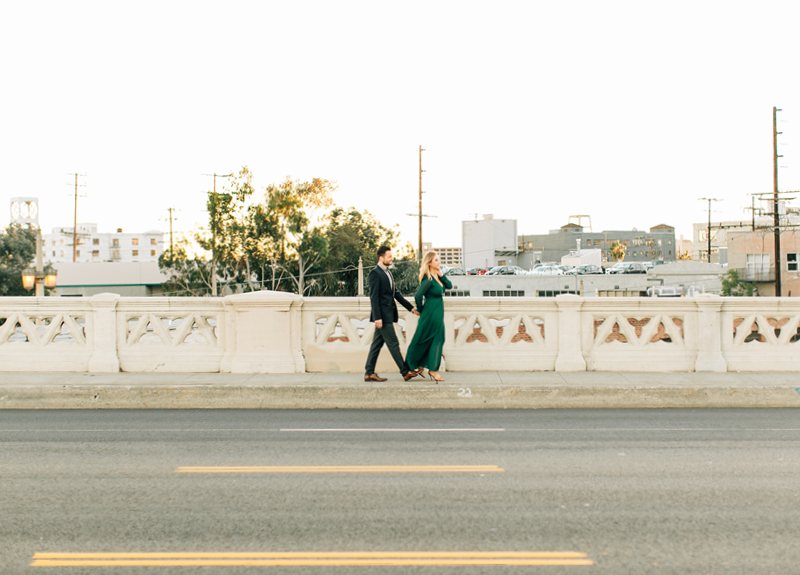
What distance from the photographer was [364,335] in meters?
10.7

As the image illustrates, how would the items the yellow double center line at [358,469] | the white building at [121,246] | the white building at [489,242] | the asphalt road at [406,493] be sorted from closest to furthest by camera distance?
1. the asphalt road at [406,493]
2. the yellow double center line at [358,469]
3. the white building at [489,242]
4. the white building at [121,246]

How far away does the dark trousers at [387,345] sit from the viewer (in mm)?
9984

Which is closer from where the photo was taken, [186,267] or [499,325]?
[499,325]

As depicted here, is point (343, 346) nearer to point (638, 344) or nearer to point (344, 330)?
point (344, 330)

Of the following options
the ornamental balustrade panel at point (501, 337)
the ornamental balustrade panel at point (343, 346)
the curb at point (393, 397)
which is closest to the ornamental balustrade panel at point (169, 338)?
the curb at point (393, 397)

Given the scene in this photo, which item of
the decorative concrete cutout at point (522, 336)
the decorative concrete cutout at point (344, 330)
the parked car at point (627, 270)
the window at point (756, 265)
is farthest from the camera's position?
the parked car at point (627, 270)

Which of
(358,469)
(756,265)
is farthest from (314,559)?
(756,265)

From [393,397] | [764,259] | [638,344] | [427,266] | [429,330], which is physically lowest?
[393,397]

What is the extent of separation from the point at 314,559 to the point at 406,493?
1460 millimetres

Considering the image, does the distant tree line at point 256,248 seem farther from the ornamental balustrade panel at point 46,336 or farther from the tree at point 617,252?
the tree at point 617,252

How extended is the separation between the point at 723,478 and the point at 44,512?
524cm

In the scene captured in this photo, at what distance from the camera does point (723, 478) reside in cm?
607

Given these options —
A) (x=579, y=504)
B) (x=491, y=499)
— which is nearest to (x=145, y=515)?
(x=491, y=499)

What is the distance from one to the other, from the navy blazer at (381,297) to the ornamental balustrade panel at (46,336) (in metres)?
4.23
